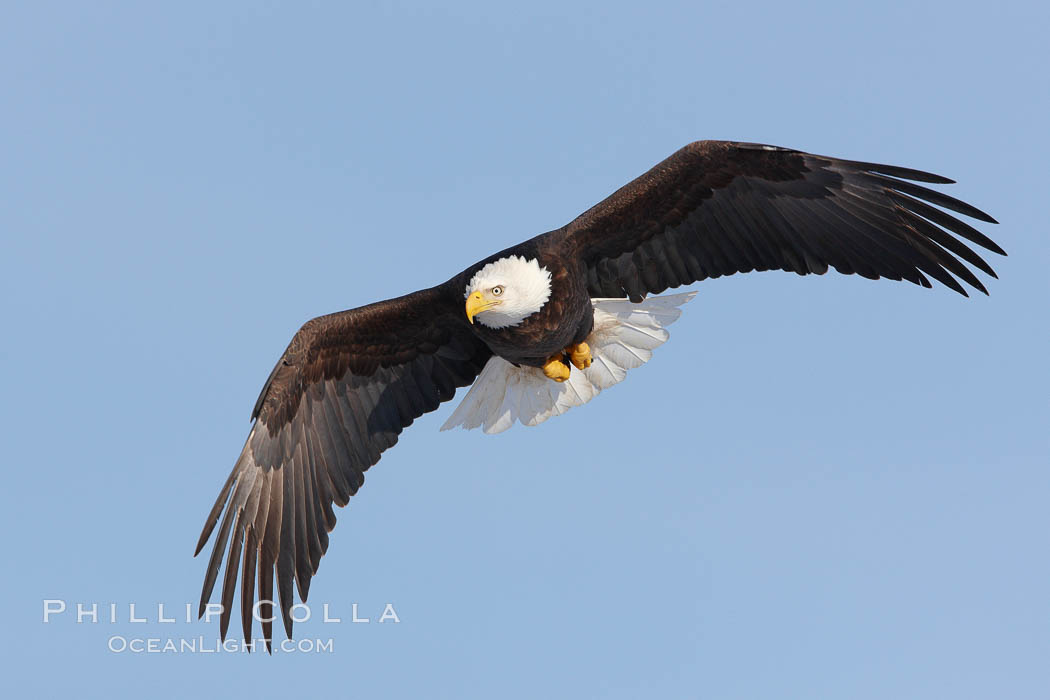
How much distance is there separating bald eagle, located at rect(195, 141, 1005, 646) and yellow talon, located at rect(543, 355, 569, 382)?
0.05 feet

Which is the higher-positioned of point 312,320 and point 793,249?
point 312,320

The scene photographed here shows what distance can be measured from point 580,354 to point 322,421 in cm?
175

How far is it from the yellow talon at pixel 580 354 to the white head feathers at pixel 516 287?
1.03 m

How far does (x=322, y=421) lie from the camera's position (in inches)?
354

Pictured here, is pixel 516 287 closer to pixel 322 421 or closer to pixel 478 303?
pixel 478 303

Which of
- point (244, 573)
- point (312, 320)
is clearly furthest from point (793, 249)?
point (244, 573)

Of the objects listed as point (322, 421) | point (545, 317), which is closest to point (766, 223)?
point (545, 317)

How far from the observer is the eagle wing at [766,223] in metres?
7.88

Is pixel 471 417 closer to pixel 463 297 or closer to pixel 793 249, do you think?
pixel 463 297

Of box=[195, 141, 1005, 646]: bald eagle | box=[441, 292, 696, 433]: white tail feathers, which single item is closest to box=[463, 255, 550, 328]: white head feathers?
box=[195, 141, 1005, 646]: bald eagle

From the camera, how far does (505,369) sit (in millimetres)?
9305

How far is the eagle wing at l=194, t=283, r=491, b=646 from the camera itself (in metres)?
8.59

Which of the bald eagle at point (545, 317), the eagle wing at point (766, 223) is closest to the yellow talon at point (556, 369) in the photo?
the bald eagle at point (545, 317)

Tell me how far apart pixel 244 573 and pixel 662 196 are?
3.44m
